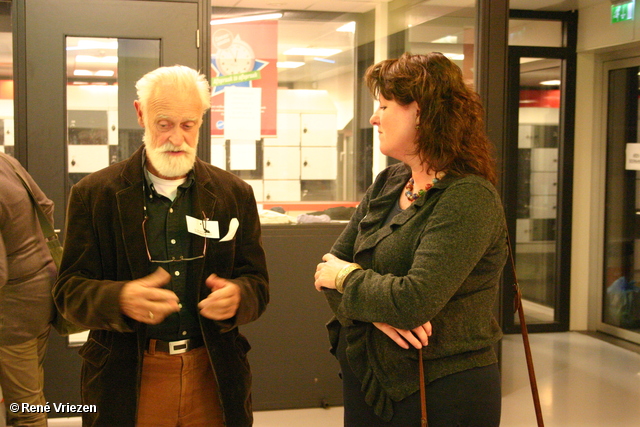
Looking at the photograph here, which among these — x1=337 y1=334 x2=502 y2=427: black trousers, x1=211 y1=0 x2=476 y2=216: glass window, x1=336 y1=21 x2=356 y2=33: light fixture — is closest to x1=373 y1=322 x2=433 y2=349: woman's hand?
x1=337 y1=334 x2=502 y2=427: black trousers

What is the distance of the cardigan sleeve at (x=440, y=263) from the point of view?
1.73 m

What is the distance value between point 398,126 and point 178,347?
0.90 metres

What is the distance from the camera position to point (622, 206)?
588 cm

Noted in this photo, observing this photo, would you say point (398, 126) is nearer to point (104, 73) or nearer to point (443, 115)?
point (443, 115)

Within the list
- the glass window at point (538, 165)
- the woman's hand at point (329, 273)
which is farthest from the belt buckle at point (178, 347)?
the glass window at point (538, 165)

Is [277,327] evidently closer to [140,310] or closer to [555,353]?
[140,310]

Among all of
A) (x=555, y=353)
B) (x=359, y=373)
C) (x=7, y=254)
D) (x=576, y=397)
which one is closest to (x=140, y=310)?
(x=359, y=373)

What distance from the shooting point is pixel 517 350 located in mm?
5812

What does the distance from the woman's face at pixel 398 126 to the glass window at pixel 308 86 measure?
2.10 meters

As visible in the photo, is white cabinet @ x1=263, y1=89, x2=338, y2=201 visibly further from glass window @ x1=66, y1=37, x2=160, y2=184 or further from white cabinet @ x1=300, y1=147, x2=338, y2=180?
glass window @ x1=66, y1=37, x2=160, y2=184

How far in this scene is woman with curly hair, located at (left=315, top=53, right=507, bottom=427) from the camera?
5.76 feet

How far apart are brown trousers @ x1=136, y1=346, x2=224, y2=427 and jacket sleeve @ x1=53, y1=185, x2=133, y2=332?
0.17 meters

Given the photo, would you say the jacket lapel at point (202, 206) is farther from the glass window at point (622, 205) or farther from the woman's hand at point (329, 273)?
the glass window at point (622, 205)

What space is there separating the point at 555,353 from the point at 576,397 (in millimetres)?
1070
